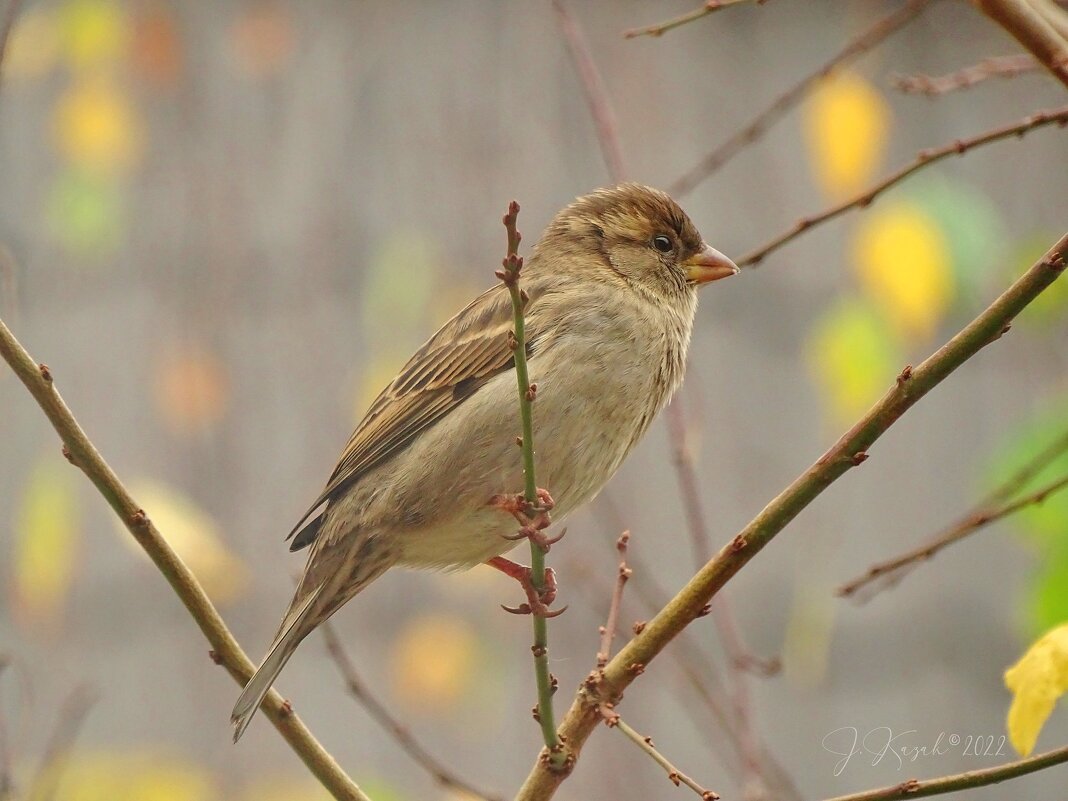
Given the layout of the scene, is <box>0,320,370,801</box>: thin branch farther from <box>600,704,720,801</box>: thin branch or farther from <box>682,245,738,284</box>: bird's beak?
<box>682,245,738,284</box>: bird's beak

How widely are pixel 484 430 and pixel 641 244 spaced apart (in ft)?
2.93

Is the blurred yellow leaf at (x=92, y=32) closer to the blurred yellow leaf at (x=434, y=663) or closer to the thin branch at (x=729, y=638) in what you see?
the blurred yellow leaf at (x=434, y=663)

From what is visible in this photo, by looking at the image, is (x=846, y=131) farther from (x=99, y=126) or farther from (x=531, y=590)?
(x=531, y=590)

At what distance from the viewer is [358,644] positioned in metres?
5.37

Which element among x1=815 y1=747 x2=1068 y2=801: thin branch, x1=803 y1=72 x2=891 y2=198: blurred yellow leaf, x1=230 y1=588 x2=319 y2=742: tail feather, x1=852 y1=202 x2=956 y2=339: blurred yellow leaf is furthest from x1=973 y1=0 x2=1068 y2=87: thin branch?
x1=803 y1=72 x2=891 y2=198: blurred yellow leaf

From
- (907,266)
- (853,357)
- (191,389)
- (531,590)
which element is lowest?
(191,389)

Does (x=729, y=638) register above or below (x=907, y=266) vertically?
below

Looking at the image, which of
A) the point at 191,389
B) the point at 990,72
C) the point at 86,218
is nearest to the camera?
the point at 990,72

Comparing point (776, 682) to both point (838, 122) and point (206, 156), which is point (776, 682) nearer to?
point (838, 122)

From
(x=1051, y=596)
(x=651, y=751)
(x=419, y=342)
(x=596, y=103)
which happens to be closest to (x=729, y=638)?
(x=1051, y=596)

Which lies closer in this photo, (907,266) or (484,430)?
(484,430)

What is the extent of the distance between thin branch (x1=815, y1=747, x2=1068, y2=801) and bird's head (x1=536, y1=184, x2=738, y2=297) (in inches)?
72.7

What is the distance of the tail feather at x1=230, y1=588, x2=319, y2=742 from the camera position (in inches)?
107

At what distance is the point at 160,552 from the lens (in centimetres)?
243
